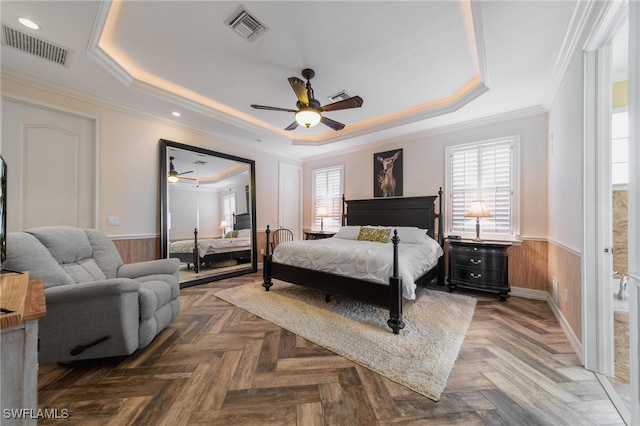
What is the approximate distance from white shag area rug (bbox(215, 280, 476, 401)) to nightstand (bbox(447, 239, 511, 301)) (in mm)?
271

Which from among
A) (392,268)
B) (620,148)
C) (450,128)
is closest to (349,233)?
(392,268)

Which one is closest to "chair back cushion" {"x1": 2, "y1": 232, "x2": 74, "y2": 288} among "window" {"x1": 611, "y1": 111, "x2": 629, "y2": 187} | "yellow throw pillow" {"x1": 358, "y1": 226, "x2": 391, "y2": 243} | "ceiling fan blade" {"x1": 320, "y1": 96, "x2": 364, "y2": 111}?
"ceiling fan blade" {"x1": 320, "y1": 96, "x2": 364, "y2": 111}

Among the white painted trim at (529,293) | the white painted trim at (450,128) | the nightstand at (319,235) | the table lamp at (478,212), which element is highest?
the white painted trim at (450,128)

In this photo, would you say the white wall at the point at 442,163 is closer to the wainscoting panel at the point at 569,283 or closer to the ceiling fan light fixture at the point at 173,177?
the wainscoting panel at the point at 569,283

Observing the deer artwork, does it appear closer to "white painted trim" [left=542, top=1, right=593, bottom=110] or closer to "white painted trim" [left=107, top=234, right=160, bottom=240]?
"white painted trim" [left=542, top=1, right=593, bottom=110]

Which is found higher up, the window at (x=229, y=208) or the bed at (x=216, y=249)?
the window at (x=229, y=208)

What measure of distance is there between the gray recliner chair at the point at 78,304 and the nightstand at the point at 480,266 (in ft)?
12.3

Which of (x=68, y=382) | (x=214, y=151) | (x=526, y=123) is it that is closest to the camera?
(x=68, y=382)

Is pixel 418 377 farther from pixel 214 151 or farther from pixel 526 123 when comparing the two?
pixel 214 151

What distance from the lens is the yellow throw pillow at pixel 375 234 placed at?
3.94 metres

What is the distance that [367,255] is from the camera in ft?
9.04

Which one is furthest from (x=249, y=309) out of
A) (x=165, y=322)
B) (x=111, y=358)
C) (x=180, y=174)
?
(x=180, y=174)

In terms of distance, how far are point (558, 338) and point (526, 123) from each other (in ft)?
9.52

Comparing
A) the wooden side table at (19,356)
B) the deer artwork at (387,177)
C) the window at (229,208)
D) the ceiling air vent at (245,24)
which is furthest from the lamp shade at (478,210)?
the wooden side table at (19,356)
